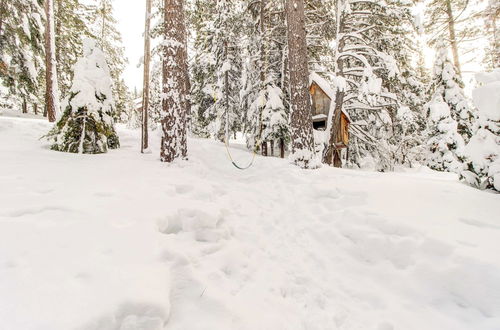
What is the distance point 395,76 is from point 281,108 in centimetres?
710

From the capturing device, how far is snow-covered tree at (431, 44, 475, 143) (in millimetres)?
17234

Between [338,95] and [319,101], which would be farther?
[319,101]

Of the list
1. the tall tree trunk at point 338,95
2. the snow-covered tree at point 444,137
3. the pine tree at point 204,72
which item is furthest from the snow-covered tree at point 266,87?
the snow-covered tree at point 444,137

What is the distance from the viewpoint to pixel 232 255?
3713mm

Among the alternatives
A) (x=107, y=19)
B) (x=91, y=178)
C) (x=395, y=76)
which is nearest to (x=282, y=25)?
(x=395, y=76)

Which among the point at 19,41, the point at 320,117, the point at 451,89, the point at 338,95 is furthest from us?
the point at 451,89

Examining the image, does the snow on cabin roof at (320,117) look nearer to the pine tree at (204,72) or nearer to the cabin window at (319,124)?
the cabin window at (319,124)

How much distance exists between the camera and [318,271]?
3.68 meters

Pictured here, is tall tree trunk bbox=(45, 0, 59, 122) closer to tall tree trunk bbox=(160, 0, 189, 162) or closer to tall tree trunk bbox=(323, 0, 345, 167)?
tall tree trunk bbox=(160, 0, 189, 162)

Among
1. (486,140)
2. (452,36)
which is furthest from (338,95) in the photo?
(452,36)

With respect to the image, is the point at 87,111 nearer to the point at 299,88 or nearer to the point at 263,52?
the point at 299,88

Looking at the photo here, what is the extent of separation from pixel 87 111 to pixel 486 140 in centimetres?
978

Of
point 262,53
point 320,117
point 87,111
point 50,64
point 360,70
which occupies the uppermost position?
point 262,53

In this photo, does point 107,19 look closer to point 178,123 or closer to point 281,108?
point 281,108
